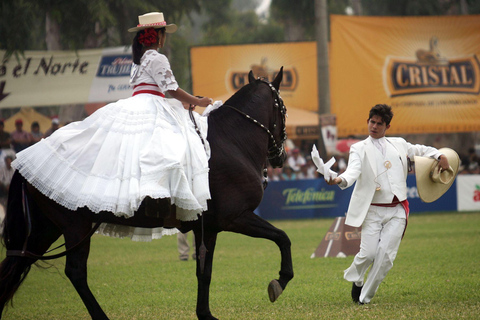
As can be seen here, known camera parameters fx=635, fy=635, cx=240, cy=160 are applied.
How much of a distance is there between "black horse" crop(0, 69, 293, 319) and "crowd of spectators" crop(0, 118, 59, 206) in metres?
Answer: 11.2

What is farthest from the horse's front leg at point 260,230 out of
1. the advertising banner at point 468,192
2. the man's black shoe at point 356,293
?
the advertising banner at point 468,192

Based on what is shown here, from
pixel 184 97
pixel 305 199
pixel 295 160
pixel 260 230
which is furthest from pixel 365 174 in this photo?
pixel 295 160

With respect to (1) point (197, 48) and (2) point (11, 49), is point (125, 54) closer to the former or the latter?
(2) point (11, 49)

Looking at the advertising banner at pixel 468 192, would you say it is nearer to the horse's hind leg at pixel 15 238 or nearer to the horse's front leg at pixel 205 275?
the horse's front leg at pixel 205 275

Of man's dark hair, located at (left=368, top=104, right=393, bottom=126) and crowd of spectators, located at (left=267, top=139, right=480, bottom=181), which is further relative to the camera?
crowd of spectators, located at (left=267, top=139, right=480, bottom=181)

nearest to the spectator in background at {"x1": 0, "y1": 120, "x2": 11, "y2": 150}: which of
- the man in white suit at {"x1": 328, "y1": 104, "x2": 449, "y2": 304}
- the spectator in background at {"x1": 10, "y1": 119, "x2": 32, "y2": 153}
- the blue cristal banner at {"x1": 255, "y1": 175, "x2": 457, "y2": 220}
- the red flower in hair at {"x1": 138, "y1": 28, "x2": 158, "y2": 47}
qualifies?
the spectator in background at {"x1": 10, "y1": 119, "x2": 32, "y2": 153}

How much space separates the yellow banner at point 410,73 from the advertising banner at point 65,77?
792 cm

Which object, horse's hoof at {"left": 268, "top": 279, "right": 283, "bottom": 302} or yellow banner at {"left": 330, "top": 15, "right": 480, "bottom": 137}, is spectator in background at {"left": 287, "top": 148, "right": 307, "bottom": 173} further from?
horse's hoof at {"left": 268, "top": 279, "right": 283, "bottom": 302}

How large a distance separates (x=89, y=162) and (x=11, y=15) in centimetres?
1684

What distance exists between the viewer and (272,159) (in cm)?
680

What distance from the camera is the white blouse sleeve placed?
5.77m

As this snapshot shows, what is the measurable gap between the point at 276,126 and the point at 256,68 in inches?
767

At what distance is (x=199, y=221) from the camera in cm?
594

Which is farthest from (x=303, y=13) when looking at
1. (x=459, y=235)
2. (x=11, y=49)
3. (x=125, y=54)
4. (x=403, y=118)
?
(x=459, y=235)
